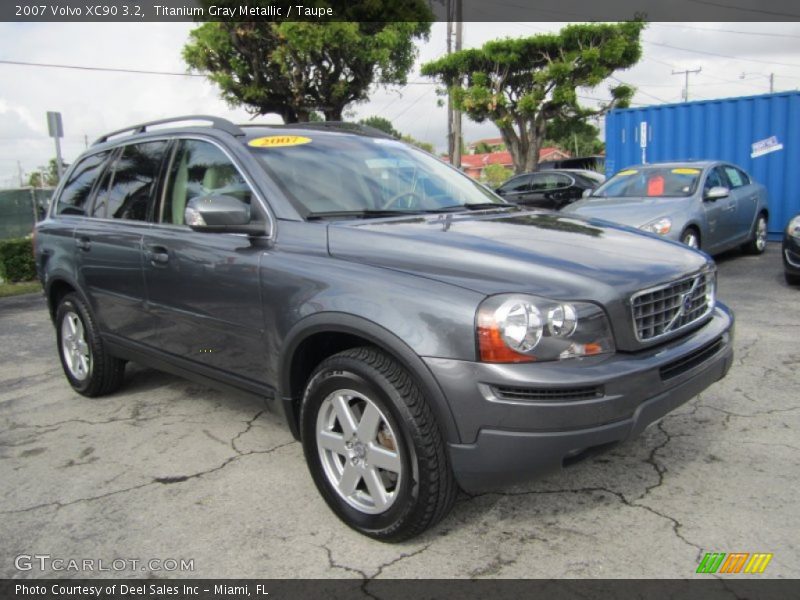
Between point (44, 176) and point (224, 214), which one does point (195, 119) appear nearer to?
point (224, 214)

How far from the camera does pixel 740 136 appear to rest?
11.6 meters

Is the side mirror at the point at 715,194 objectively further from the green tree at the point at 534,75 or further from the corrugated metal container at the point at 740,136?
the green tree at the point at 534,75

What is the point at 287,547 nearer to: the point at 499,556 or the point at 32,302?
the point at 499,556

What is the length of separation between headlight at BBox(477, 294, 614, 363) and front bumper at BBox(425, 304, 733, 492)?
38 mm

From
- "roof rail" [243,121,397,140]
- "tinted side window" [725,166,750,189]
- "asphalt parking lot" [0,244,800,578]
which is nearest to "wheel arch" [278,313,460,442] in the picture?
"asphalt parking lot" [0,244,800,578]

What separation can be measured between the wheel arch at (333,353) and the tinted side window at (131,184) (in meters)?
1.62

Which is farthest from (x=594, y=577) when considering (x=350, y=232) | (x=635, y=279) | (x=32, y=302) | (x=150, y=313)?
(x=32, y=302)

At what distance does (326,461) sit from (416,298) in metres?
0.89

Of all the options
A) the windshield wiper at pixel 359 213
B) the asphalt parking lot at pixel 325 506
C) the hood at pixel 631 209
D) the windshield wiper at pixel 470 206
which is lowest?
the asphalt parking lot at pixel 325 506

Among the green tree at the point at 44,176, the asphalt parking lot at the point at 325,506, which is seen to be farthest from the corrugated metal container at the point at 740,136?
the green tree at the point at 44,176

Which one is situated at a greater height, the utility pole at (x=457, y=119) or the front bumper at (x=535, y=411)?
the utility pole at (x=457, y=119)

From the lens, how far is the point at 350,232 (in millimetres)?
2881

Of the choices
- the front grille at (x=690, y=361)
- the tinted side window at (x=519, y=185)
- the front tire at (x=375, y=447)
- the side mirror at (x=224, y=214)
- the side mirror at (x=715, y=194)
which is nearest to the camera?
the front tire at (x=375, y=447)

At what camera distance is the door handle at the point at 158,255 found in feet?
11.9
